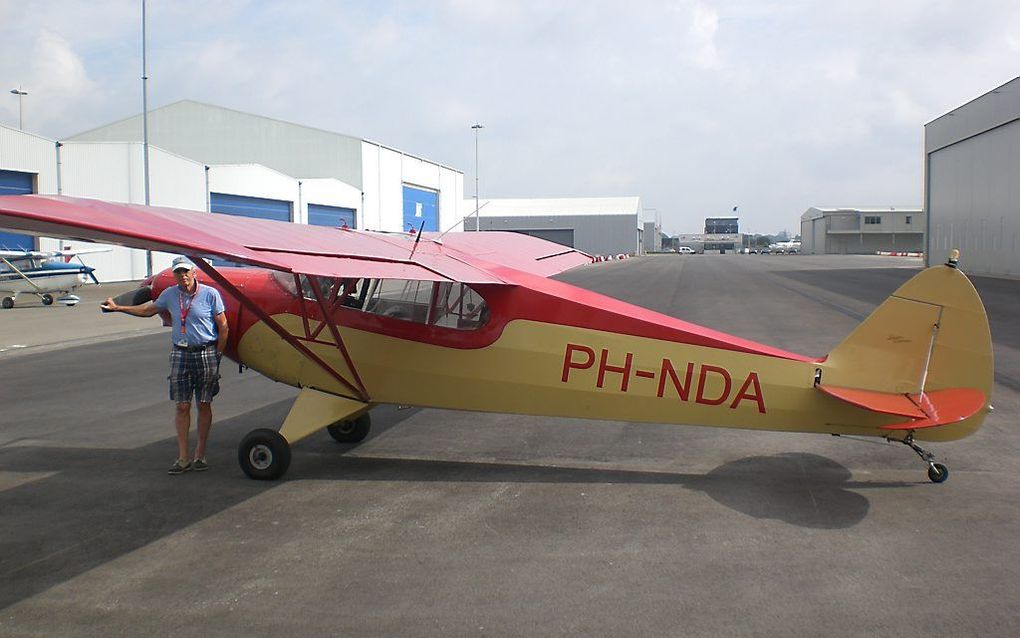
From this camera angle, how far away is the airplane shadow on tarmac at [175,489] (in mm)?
5086

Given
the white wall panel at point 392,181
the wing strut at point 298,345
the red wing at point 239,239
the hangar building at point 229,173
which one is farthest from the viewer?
the white wall panel at point 392,181

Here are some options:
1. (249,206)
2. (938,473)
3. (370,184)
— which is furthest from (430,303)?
(370,184)

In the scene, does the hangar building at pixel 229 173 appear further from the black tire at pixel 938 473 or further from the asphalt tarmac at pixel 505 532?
the black tire at pixel 938 473

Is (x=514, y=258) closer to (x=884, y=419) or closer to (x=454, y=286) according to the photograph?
(x=454, y=286)

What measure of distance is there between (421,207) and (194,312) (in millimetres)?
58661

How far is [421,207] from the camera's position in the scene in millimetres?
64125

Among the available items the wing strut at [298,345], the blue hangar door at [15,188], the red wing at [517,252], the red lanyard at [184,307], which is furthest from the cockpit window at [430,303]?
the blue hangar door at [15,188]

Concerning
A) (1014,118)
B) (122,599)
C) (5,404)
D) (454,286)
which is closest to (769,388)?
(454,286)

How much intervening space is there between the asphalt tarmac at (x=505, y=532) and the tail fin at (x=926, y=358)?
2.55 ft

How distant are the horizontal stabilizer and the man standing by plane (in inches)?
206

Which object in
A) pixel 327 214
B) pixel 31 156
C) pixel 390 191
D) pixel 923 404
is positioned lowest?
pixel 923 404

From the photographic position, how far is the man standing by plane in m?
6.46

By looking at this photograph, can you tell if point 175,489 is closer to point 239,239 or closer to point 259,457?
point 259,457

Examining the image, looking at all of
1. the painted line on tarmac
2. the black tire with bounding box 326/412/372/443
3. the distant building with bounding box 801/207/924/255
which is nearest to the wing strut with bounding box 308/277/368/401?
the black tire with bounding box 326/412/372/443
